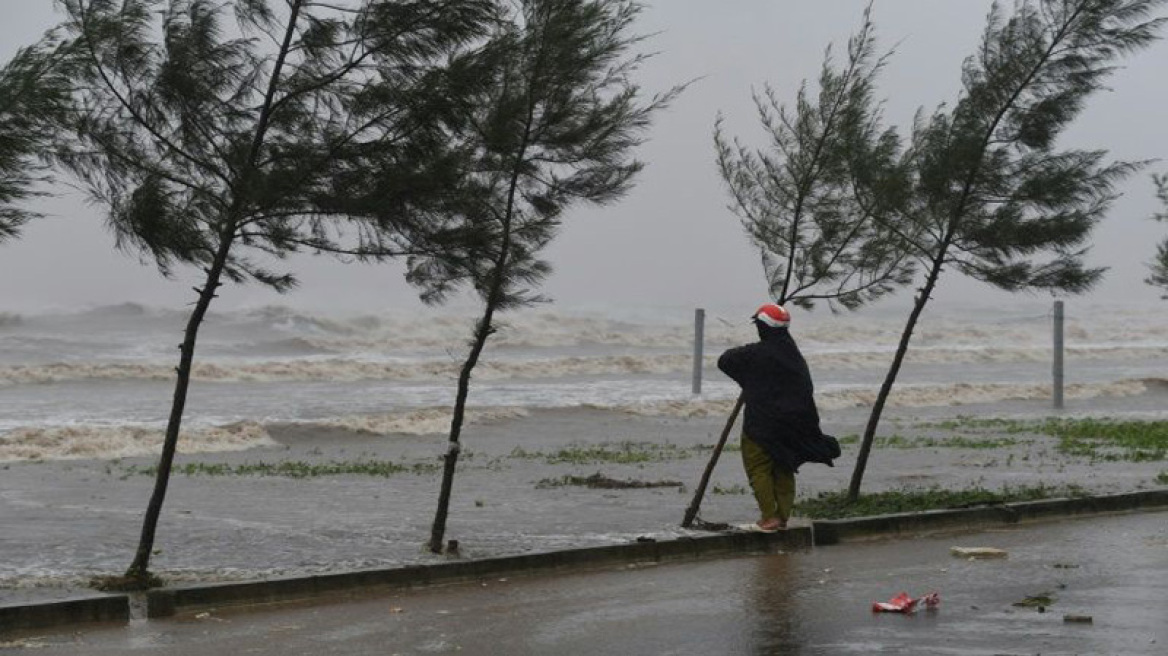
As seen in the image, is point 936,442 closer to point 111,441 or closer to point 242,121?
point 111,441

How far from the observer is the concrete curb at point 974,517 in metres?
15.2

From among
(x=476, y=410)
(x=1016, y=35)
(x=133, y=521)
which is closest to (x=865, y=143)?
(x=1016, y=35)

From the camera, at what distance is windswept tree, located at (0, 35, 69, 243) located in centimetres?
1142

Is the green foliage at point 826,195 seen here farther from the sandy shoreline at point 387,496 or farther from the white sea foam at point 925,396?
the white sea foam at point 925,396

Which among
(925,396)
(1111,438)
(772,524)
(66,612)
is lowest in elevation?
(66,612)

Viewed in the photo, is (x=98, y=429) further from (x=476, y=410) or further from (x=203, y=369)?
(x=203, y=369)

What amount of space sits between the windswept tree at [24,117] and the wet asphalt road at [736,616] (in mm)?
2844

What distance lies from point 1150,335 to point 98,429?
78.4 m

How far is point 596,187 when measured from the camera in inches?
564

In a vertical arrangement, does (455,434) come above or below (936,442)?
below

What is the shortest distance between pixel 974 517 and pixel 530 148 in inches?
217

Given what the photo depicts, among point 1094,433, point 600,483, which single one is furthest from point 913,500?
point 1094,433

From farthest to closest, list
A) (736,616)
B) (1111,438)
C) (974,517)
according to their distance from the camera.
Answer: (1111,438), (974,517), (736,616)

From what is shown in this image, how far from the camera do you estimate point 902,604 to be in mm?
10648
